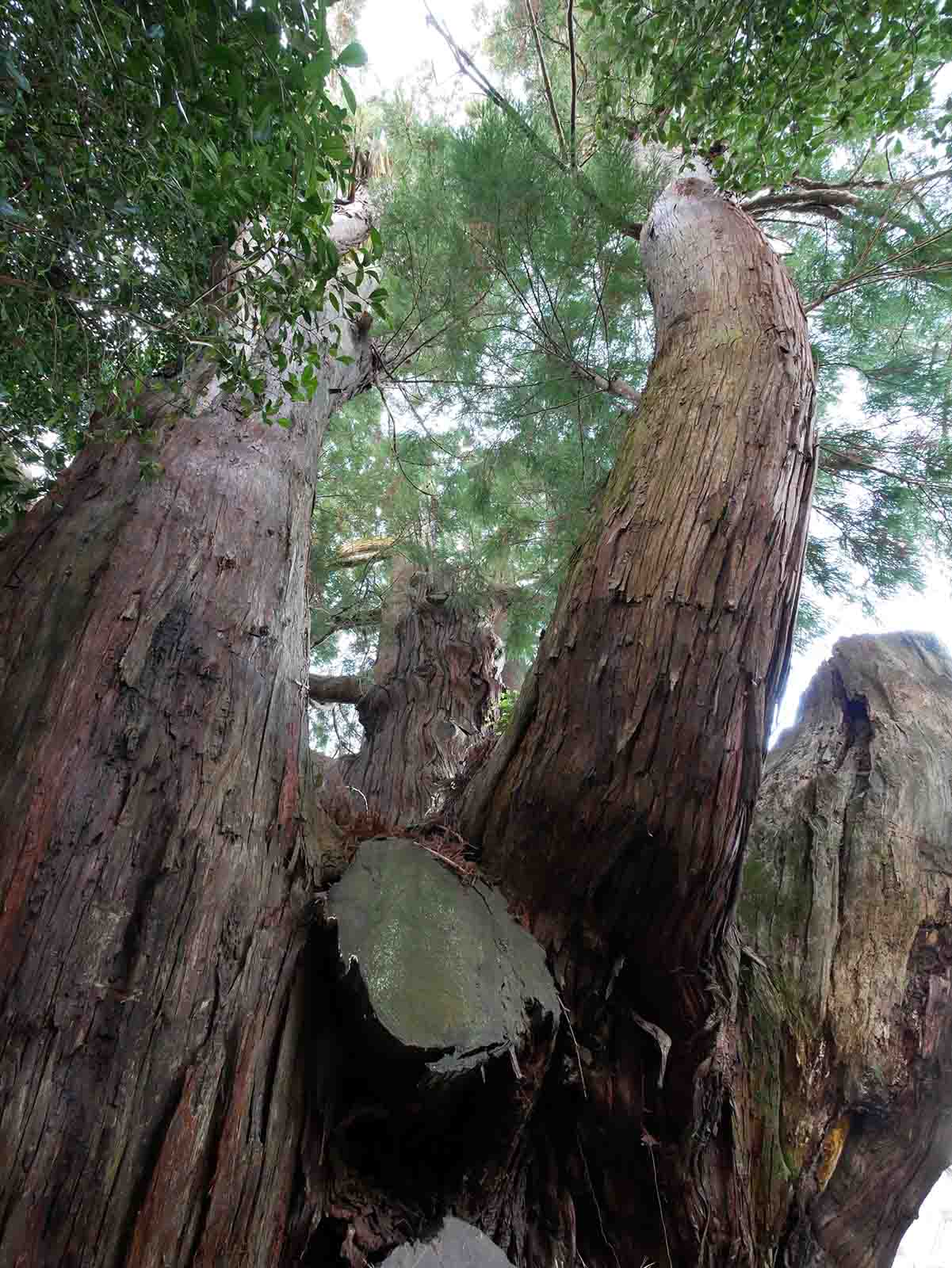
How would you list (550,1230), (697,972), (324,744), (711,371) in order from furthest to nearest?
(324,744) < (711,371) < (697,972) < (550,1230)

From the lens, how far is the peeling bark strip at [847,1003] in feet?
5.76

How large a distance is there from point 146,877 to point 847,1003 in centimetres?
172

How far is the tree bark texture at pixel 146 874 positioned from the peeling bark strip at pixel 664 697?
559 mm

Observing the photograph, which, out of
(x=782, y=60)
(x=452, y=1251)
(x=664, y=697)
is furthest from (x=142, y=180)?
(x=452, y=1251)

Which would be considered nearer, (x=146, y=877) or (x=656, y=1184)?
(x=146, y=877)

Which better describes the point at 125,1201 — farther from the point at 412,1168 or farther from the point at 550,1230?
the point at 550,1230

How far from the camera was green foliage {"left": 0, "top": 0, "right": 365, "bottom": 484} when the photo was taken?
1.30 metres

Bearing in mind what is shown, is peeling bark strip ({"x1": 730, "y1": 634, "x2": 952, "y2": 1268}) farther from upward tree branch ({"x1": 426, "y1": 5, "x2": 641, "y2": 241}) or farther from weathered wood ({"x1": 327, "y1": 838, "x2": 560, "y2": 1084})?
upward tree branch ({"x1": 426, "y1": 5, "x2": 641, "y2": 241})

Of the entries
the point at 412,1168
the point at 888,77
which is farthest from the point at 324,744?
the point at 888,77

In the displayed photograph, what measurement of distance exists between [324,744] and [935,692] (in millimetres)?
4179

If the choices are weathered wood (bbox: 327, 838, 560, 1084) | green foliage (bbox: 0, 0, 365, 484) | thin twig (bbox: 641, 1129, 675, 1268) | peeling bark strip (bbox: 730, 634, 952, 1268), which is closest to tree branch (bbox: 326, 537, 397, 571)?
green foliage (bbox: 0, 0, 365, 484)

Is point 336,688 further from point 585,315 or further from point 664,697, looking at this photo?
point 664,697

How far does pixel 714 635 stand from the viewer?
161cm

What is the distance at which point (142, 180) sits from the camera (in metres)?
1.54
